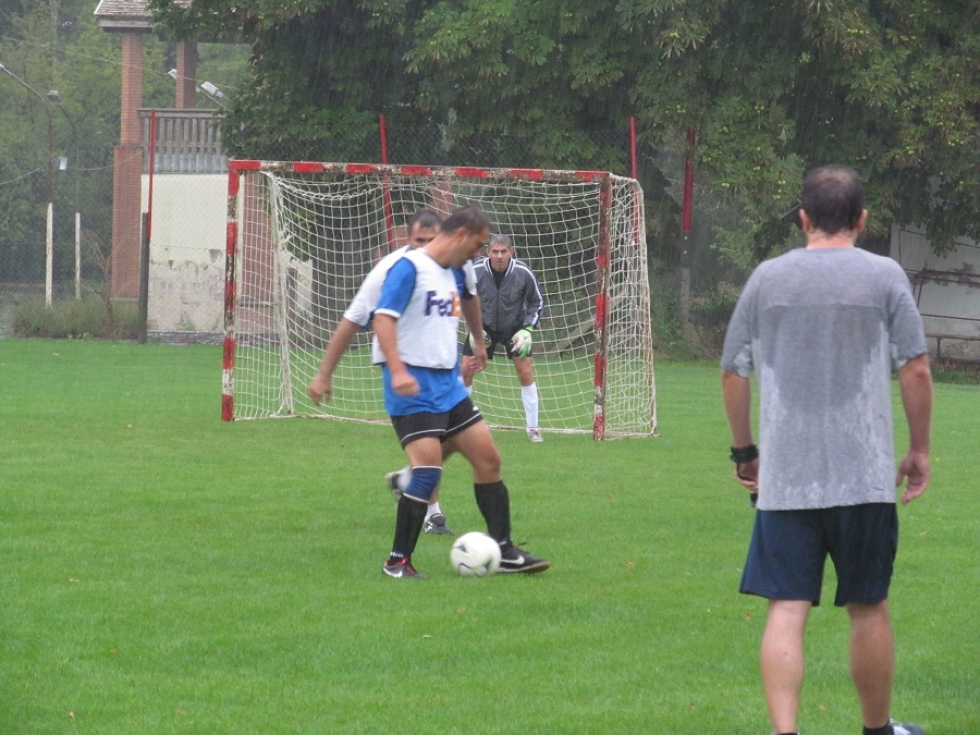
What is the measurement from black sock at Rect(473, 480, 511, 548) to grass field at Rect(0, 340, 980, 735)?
A: 1.09ft

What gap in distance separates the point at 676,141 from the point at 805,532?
62.9ft

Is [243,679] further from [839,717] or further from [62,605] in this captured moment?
[839,717]

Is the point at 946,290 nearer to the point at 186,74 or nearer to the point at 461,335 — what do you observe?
the point at 461,335

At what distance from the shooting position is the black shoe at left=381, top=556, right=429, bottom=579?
6.98m

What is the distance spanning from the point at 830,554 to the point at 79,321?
929 inches

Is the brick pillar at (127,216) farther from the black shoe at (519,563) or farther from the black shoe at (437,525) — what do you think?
the black shoe at (519,563)

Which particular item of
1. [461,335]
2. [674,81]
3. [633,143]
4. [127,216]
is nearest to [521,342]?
[461,335]

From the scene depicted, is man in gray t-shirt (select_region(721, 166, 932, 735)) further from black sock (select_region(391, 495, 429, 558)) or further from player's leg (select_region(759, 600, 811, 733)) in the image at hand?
black sock (select_region(391, 495, 429, 558))

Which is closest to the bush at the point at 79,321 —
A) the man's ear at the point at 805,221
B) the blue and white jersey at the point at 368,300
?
the blue and white jersey at the point at 368,300

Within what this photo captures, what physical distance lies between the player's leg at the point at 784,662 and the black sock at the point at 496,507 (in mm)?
3124

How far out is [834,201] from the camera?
13.5 ft

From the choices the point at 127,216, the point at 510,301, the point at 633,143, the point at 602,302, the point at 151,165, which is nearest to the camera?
the point at 510,301

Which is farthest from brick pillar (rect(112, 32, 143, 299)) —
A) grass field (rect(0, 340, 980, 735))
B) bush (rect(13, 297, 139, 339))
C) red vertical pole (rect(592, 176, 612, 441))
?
grass field (rect(0, 340, 980, 735))

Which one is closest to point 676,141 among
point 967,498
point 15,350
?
point 15,350
